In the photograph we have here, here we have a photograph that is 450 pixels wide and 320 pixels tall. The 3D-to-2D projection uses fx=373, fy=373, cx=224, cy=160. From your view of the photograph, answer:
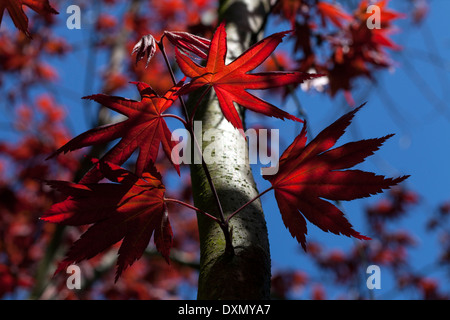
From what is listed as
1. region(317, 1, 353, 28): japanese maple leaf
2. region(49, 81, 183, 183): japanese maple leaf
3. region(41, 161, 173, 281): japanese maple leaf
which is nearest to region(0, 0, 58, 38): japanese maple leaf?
region(49, 81, 183, 183): japanese maple leaf

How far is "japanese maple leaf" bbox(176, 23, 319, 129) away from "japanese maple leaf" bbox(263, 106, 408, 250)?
0.24ft

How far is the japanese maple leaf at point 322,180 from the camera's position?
2.14ft

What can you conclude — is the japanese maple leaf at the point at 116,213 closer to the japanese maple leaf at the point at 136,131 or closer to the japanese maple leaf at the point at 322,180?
the japanese maple leaf at the point at 136,131

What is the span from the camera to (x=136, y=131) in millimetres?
729

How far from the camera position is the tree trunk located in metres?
0.61

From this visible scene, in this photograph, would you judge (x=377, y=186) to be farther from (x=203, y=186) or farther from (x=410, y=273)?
(x=410, y=273)

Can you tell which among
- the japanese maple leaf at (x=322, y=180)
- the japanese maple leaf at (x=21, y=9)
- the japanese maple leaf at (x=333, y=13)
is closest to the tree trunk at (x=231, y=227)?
the japanese maple leaf at (x=322, y=180)

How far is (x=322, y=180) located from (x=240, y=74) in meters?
0.25

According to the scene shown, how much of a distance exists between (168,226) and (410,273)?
5808mm

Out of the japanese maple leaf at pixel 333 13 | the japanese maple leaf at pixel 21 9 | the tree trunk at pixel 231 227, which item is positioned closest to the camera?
the tree trunk at pixel 231 227

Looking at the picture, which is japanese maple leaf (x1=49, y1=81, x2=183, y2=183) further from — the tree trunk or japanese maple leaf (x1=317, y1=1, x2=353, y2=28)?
japanese maple leaf (x1=317, y1=1, x2=353, y2=28)

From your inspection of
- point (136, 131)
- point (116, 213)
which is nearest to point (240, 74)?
point (136, 131)

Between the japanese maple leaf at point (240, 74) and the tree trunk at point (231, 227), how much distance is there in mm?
172

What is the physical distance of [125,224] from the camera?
665mm
